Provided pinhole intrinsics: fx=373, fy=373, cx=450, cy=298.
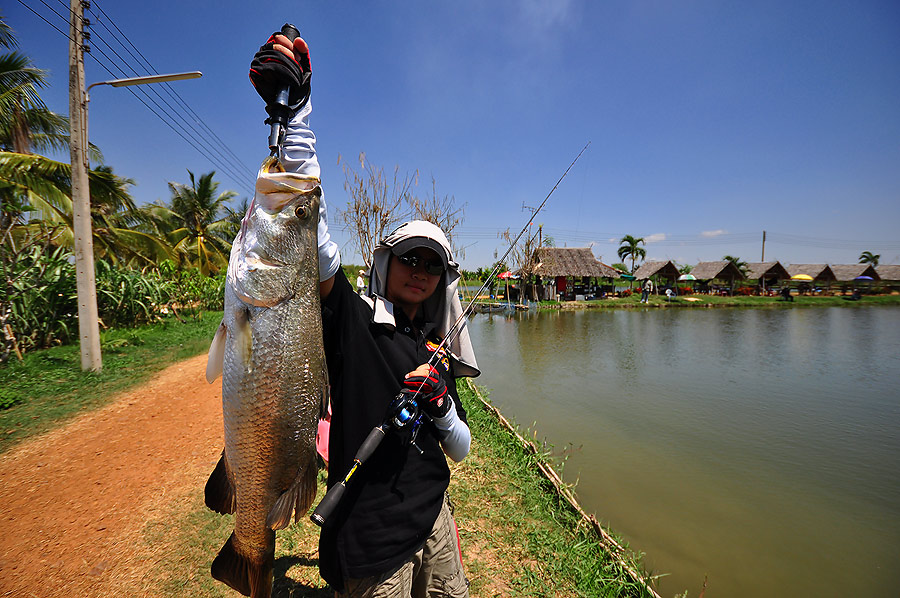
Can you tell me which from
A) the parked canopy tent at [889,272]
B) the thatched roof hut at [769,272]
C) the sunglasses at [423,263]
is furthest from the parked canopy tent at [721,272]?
→ the sunglasses at [423,263]

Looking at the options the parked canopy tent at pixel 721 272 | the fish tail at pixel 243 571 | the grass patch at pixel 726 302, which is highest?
the parked canopy tent at pixel 721 272

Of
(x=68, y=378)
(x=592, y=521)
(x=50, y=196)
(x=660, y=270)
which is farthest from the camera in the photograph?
(x=660, y=270)

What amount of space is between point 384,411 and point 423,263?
2.20 ft

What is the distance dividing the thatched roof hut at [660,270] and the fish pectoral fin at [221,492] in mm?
45324

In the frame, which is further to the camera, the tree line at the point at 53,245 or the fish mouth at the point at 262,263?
the tree line at the point at 53,245

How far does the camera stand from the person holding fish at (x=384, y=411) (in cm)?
140

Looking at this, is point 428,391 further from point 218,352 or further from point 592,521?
point 592,521

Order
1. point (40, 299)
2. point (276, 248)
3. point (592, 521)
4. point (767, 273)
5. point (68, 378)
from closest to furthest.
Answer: point (276, 248) → point (592, 521) → point (68, 378) → point (40, 299) → point (767, 273)

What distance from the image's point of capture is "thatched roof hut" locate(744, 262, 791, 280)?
41.6 meters

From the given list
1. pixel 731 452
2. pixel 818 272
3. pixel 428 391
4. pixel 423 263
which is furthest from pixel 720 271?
pixel 428 391

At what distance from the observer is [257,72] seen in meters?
1.32

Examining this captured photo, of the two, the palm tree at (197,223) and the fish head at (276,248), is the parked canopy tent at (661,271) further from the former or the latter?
the fish head at (276,248)

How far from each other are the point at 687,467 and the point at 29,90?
694 inches

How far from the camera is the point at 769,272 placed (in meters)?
42.0
